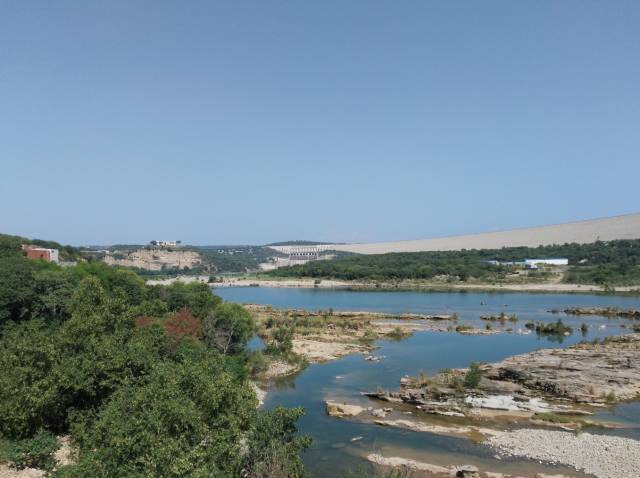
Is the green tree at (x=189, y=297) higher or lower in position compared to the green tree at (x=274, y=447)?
higher

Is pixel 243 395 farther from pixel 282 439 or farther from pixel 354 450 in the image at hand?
pixel 354 450

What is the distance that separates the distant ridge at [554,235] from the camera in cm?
12485

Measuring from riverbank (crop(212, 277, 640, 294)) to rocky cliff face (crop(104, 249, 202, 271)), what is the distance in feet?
127

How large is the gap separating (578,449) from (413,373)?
11.1 metres

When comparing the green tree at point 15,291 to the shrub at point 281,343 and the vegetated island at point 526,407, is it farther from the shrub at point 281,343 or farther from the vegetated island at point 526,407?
the vegetated island at point 526,407

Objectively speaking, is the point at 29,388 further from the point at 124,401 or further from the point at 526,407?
the point at 526,407

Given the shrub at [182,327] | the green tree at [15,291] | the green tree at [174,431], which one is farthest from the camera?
the green tree at [15,291]

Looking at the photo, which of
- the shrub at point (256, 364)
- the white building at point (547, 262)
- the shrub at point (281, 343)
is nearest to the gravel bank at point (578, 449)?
the shrub at point (256, 364)

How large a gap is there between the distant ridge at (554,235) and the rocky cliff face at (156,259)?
70235 mm

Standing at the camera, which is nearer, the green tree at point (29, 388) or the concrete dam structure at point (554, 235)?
the green tree at point (29, 388)

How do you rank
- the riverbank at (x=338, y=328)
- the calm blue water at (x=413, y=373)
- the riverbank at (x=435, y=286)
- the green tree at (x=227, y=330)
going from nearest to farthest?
the calm blue water at (x=413, y=373), the green tree at (x=227, y=330), the riverbank at (x=338, y=328), the riverbank at (x=435, y=286)

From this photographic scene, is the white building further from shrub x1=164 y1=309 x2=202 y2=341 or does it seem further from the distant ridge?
shrub x1=164 y1=309 x2=202 y2=341

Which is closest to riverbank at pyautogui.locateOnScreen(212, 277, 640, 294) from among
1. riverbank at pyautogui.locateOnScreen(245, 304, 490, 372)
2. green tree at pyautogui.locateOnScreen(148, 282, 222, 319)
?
riverbank at pyautogui.locateOnScreen(245, 304, 490, 372)

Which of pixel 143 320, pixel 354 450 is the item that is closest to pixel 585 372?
pixel 354 450
